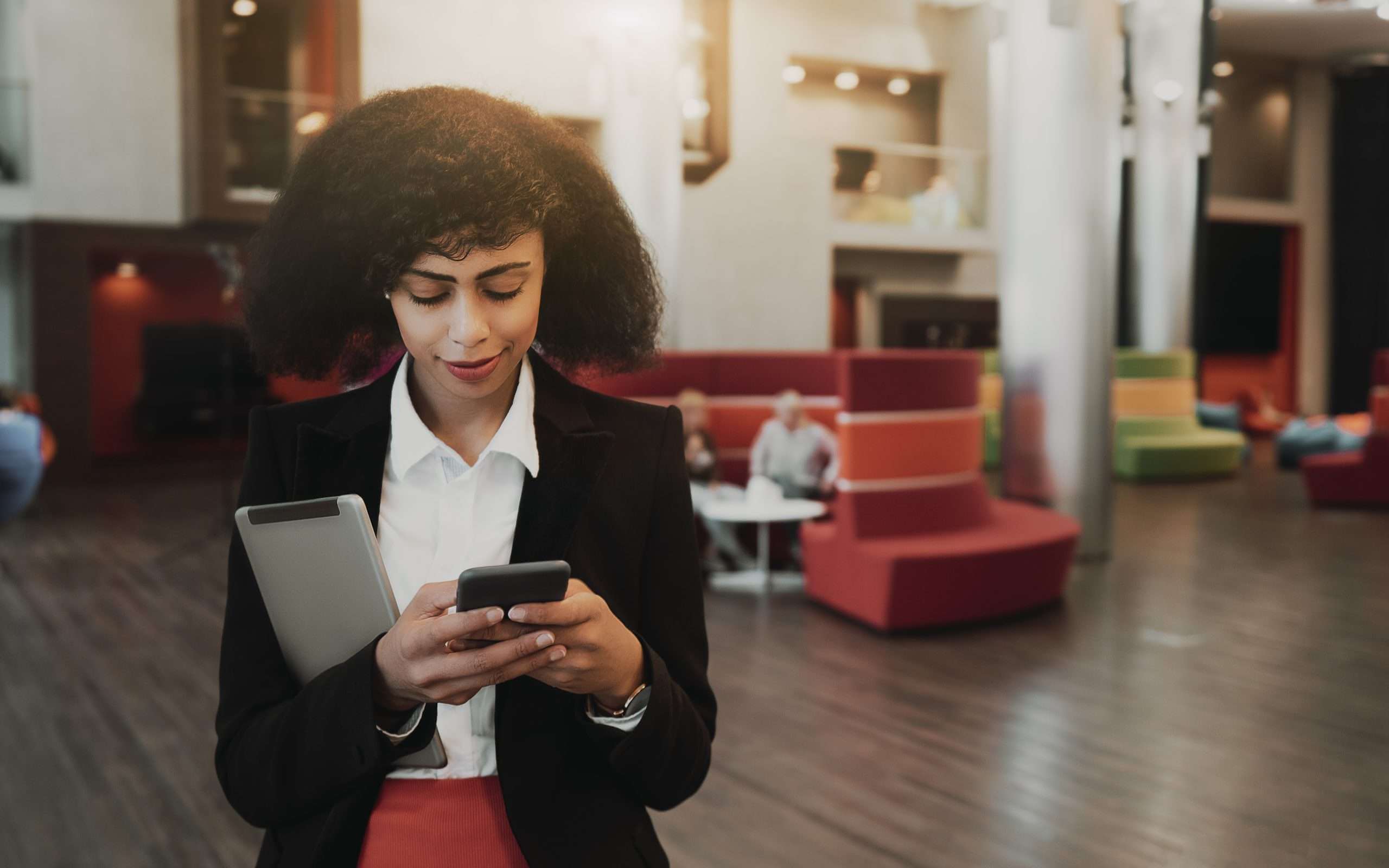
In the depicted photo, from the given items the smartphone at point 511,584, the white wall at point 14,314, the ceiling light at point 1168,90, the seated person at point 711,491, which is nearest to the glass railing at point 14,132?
the white wall at point 14,314

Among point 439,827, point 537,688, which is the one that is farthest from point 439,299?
point 439,827

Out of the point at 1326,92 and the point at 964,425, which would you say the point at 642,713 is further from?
the point at 1326,92

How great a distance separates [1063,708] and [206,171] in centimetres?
1053

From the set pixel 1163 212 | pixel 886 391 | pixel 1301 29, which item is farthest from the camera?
pixel 1301 29

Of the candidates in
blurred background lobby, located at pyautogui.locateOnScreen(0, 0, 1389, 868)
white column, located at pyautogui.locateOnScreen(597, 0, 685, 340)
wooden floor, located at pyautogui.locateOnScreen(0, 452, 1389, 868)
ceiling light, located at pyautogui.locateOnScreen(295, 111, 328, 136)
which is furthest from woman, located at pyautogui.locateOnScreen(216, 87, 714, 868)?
ceiling light, located at pyautogui.locateOnScreen(295, 111, 328, 136)

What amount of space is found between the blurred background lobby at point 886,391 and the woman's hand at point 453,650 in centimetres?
55

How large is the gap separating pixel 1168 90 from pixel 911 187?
3.43 m

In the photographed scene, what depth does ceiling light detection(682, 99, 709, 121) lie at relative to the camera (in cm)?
1051

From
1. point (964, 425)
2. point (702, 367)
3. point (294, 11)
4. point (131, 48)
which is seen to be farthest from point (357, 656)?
point (294, 11)

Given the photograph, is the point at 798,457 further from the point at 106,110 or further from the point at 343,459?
the point at 106,110

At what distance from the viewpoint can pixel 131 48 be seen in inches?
476

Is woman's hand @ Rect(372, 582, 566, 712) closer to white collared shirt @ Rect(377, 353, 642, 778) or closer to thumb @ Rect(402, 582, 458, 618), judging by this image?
thumb @ Rect(402, 582, 458, 618)

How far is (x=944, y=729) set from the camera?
13.9 ft

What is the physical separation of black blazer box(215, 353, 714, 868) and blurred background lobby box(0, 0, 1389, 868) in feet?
0.98
